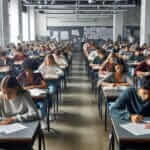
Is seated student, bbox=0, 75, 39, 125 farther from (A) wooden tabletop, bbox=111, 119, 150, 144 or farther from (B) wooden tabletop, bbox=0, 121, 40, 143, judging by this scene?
(A) wooden tabletop, bbox=111, 119, 150, 144

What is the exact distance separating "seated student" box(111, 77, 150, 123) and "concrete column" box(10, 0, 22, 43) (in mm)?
12572

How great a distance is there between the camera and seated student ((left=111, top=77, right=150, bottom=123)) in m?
2.94

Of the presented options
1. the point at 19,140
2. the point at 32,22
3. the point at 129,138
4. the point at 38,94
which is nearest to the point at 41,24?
the point at 32,22

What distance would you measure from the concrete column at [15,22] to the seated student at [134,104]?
1257 centimetres

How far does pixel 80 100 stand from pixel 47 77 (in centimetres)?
152

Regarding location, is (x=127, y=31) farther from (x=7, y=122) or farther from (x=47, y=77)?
(x=7, y=122)

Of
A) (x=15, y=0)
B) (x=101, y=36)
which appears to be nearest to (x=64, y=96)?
(x=15, y=0)

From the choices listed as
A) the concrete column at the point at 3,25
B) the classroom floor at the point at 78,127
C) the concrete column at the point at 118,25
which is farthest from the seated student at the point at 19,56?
the concrete column at the point at 118,25

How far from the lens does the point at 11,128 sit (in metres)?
2.64

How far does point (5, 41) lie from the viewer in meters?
11.9

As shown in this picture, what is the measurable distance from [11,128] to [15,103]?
499 millimetres

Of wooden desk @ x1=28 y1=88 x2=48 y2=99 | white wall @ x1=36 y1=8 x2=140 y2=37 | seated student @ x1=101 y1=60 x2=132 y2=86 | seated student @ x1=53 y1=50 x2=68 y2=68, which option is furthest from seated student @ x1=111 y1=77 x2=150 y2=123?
white wall @ x1=36 y1=8 x2=140 y2=37

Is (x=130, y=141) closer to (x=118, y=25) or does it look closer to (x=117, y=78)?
(x=117, y=78)

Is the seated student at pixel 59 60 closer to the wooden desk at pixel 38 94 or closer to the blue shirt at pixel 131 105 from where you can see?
the wooden desk at pixel 38 94
